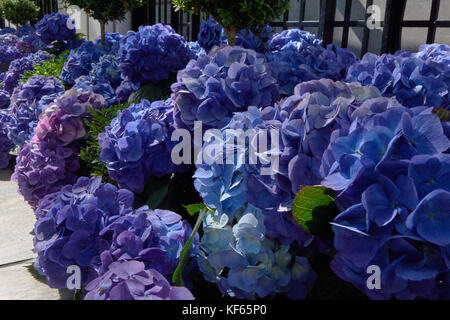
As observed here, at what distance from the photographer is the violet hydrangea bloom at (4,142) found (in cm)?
301

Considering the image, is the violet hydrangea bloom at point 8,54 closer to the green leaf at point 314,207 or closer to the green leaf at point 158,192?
the green leaf at point 158,192

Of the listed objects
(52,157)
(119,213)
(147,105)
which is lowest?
(52,157)

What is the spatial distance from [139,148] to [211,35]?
1410mm

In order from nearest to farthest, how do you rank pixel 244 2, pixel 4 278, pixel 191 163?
1. pixel 191 163
2. pixel 4 278
3. pixel 244 2

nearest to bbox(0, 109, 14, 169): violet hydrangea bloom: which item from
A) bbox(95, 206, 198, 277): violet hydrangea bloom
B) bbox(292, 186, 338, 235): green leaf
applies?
bbox(95, 206, 198, 277): violet hydrangea bloom

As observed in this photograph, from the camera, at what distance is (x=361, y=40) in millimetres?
2725

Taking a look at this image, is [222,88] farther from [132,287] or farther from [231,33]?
[132,287]

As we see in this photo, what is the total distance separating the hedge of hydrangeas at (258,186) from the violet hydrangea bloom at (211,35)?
768mm

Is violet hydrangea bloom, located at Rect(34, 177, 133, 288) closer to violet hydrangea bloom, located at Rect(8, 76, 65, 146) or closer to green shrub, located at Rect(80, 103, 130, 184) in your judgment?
green shrub, located at Rect(80, 103, 130, 184)

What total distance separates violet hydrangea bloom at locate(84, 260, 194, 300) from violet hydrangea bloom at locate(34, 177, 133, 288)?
24cm

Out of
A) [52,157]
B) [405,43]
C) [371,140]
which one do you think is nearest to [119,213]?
[371,140]

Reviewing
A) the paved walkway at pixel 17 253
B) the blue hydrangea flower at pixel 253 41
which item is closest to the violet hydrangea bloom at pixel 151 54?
the blue hydrangea flower at pixel 253 41
